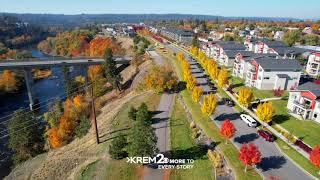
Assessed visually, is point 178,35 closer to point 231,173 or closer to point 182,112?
point 182,112

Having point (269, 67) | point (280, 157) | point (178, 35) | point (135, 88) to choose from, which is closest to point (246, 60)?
point (269, 67)

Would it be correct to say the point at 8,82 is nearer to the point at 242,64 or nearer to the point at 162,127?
the point at 162,127

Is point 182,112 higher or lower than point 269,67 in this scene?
lower

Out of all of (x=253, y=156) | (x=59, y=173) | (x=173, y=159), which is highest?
(x=253, y=156)

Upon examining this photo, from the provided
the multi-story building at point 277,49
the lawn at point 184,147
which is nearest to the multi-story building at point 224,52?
the multi-story building at point 277,49

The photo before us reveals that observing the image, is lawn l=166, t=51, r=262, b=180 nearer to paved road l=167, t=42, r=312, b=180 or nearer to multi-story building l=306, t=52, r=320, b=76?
paved road l=167, t=42, r=312, b=180

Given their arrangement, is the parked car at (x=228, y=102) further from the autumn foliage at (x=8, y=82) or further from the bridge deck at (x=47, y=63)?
the autumn foliage at (x=8, y=82)
